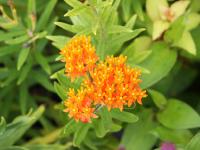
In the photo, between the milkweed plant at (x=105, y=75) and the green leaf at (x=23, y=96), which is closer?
the milkweed plant at (x=105, y=75)

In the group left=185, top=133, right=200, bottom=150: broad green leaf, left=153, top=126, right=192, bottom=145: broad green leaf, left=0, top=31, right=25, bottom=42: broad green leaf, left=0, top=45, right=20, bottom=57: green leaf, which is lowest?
left=153, top=126, right=192, bottom=145: broad green leaf

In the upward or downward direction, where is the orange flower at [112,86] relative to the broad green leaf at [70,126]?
upward

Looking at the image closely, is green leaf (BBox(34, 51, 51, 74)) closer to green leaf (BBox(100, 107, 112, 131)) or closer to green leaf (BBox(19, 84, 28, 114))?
green leaf (BBox(19, 84, 28, 114))

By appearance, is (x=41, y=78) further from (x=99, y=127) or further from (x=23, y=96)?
(x=99, y=127)

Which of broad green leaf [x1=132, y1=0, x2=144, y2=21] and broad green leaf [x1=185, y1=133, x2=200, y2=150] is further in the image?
broad green leaf [x1=132, y1=0, x2=144, y2=21]

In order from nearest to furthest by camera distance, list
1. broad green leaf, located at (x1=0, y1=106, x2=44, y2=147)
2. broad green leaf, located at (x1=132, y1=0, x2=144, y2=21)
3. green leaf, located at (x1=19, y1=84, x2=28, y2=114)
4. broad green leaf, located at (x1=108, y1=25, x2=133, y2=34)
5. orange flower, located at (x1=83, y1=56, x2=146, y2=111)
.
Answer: orange flower, located at (x1=83, y1=56, x2=146, y2=111), broad green leaf, located at (x1=108, y1=25, x2=133, y2=34), broad green leaf, located at (x1=0, y1=106, x2=44, y2=147), broad green leaf, located at (x1=132, y1=0, x2=144, y2=21), green leaf, located at (x1=19, y1=84, x2=28, y2=114)

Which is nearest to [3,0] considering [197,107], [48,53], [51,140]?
[48,53]

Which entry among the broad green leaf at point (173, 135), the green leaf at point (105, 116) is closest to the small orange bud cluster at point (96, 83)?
the green leaf at point (105, 116)

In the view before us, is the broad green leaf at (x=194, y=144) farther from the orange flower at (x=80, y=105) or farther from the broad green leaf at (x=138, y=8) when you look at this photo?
the broad green leaf at (x=138, y=8)

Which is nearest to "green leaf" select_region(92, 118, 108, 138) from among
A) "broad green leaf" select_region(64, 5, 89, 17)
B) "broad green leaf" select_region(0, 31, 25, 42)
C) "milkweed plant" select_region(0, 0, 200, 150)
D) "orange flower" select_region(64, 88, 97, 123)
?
"milkweed plant" select_region(0, 0, 200, 150)
